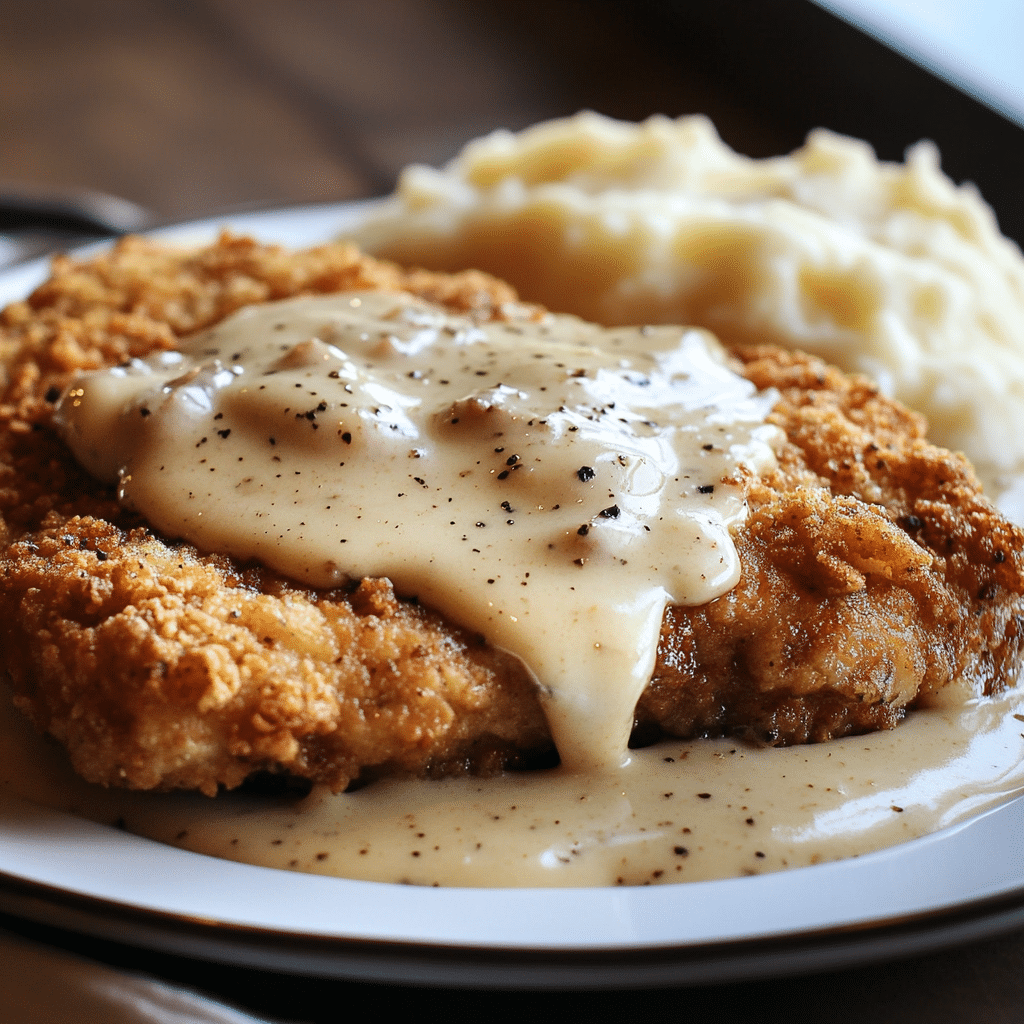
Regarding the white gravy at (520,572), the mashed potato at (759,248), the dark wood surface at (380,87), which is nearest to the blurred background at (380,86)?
the dark wood surface at (380,87)

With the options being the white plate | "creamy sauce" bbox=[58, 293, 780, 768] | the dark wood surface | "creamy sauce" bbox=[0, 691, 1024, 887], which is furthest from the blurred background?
the white plate

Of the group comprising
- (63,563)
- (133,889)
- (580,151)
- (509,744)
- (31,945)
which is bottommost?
(31,945)

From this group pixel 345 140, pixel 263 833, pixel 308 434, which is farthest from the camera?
pixel 345 140

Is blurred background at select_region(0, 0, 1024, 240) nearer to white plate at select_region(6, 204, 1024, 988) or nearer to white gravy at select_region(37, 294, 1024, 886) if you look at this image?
white gravy at select_region(37, 294, 1024, 886)

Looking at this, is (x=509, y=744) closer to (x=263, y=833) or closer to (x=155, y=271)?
(x=263, y=833)

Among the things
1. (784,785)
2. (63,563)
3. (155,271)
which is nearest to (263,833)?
(63,563)

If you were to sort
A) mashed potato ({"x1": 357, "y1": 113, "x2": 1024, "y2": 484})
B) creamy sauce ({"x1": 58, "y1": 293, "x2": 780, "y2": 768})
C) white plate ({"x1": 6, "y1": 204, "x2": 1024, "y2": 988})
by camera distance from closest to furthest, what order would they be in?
white plate ({"x1": 6, "y1": 204, "x2": 1024, "y2": 988})
creamy sauce ({"x1": 58, "y1": 293, "x2": 780, "y2": 768})
mashed potato ({"x1": 357, "y1": 113, "x2": 1024, "y2": 484})

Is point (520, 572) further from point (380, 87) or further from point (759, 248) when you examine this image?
point (380, 87)
